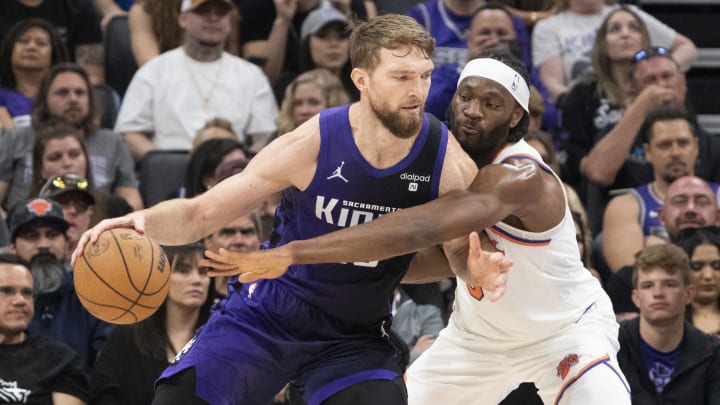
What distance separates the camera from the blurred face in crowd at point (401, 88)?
5.08 meters

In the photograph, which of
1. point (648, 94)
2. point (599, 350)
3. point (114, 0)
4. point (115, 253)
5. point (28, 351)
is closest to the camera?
point (115, 253)

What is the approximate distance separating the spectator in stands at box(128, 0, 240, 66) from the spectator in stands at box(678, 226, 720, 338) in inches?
170

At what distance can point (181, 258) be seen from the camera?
754cm

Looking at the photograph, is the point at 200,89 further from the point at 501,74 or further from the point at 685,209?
the point at 501,74

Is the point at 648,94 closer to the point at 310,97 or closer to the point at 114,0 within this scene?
the point at 310,97

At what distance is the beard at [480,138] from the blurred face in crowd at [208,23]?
14.1ft

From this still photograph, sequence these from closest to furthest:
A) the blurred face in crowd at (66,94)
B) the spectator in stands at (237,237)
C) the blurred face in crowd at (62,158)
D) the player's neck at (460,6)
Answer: the spectator in stands at (237,237) → the blurred face in crowd at (62,158) → the blurred face in crowd at (66,94) → the player's neck at (460,6)

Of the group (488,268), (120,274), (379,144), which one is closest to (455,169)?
(379,144)

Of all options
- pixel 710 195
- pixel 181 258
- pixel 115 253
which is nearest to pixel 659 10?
pixel 710 195

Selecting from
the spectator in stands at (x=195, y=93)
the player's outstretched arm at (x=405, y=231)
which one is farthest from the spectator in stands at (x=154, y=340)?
the player's outstretched arm at (x=405, y=231)

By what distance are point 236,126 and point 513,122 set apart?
4300mm

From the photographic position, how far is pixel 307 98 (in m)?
9.15

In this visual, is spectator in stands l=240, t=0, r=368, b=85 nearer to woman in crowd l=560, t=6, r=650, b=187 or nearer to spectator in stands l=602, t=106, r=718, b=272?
woman in crowd l=560, t=6, r=650, b=187

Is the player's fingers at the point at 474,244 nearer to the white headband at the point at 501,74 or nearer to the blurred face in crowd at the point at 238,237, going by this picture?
the white headband at the point at 501,74
